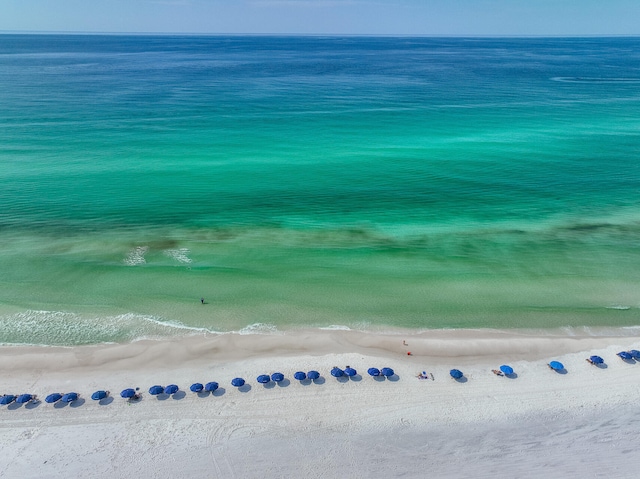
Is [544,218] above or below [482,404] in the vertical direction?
above

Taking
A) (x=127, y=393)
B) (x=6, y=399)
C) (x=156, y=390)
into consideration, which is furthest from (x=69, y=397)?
(x=156, y=390)

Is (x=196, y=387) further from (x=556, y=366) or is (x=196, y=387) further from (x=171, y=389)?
(x=556, y=366)

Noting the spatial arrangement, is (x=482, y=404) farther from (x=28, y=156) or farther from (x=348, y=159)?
(x=28, y=156)

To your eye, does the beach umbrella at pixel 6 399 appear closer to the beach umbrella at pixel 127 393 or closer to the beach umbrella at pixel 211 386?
the beach umbrella at pixel 127 393

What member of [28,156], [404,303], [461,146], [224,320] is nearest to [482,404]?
[404,303]

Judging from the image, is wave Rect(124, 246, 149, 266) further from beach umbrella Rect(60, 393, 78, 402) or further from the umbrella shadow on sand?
the umbrella shadow on sand

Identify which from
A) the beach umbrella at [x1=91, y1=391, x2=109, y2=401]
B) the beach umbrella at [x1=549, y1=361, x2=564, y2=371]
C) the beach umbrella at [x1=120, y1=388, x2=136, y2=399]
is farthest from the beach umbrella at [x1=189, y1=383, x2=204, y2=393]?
the beach umbrella at [x1=549, y1=361, x2=564, y2=371]
